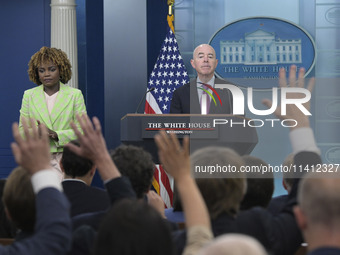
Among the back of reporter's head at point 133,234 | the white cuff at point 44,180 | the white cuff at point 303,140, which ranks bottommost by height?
the back of reporter's head at point 133,234

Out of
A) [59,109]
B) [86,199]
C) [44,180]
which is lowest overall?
[86,199]

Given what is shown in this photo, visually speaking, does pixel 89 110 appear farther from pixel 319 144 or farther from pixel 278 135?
pixel 319 144

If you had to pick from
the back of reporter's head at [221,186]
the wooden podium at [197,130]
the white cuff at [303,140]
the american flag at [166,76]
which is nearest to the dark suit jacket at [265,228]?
the back of reporter's head at [221,186]

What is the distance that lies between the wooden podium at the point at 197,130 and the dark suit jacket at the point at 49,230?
223cm

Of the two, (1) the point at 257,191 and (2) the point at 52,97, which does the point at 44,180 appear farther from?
(2) the point at 52,97

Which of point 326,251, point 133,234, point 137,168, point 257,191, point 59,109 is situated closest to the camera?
point 133,234

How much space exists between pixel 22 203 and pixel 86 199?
30.8 inches

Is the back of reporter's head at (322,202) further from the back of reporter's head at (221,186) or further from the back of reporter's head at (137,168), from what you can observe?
the back of reporter's head at (137,168)

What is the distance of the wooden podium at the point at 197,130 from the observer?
12.6 ft

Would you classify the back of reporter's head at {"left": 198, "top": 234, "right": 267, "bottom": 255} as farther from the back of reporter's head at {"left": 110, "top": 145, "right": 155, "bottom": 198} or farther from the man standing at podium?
the man standing at podium

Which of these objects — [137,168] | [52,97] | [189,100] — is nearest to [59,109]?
[52,97]

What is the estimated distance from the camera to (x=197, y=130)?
388cm

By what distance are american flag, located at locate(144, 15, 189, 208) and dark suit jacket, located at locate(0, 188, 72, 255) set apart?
4.90m

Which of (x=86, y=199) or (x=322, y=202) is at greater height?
(x=322, y=202)
